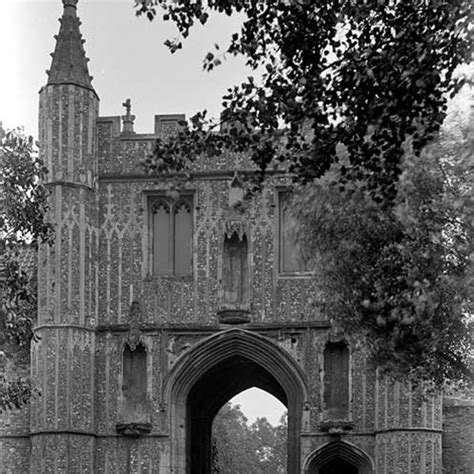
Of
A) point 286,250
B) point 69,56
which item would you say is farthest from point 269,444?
point 69,56

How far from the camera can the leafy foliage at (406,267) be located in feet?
69.8

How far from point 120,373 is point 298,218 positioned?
32.8 feet

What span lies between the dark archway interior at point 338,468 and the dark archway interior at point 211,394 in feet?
8.32

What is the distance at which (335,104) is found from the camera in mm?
11125

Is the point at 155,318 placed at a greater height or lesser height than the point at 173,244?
lesser

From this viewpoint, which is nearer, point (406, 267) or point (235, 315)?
point (406, 267)

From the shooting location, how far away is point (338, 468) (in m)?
34.6

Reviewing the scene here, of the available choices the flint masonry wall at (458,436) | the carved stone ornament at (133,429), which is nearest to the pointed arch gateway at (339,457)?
the flint masonry wall at (458,436)

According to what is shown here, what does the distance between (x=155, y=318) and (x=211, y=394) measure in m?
5.02

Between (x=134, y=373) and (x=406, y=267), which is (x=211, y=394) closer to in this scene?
(x=134, y=373)

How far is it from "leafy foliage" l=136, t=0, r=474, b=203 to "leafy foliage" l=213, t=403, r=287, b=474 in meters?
67.7

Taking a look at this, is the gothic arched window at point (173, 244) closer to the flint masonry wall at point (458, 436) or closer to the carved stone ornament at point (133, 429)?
the carved stone ornament at point (133, 429)

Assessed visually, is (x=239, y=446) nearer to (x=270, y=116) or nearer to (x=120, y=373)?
(x=120, y=373)

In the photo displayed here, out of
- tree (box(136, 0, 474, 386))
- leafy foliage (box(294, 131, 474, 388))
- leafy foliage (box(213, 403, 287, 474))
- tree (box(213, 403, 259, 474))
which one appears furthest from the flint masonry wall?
leafy foliage (box(213, 403, 287, 474))
